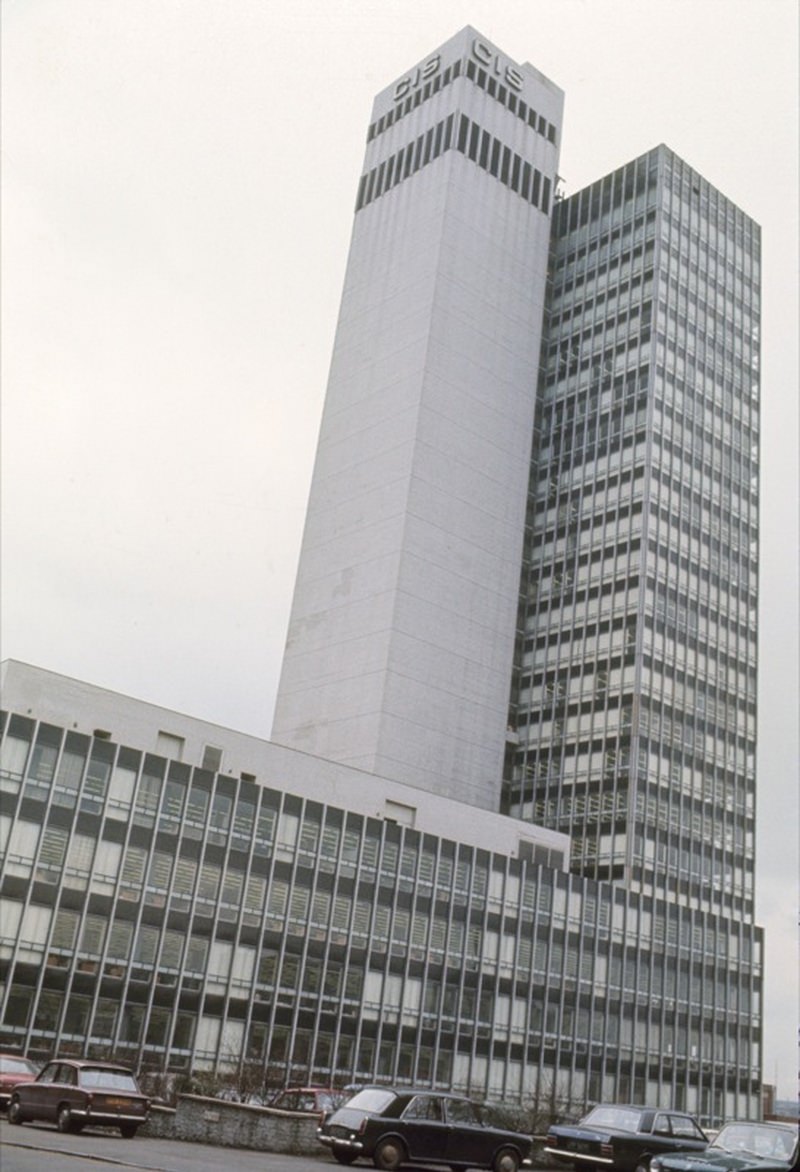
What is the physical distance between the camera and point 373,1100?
30.6 meters

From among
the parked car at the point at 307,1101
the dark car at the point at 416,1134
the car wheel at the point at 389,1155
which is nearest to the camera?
the car wheel at the point at 389,1155

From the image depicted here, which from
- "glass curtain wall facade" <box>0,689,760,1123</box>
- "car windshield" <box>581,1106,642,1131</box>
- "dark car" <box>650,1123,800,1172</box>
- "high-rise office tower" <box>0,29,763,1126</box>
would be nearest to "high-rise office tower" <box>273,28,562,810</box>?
"high-rise office tower" <box>0,29,763,1126</box>

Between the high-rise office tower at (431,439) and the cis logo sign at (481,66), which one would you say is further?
the cis logo sign at (481,66)

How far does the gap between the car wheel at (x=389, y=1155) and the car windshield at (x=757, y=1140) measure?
24.0 ft

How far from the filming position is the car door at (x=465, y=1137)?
3031 centimetres

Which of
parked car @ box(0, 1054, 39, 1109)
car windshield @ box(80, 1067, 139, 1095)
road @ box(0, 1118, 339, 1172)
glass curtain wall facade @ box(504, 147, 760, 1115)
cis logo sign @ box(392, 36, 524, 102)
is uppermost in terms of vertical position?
cis logo sign @ box(392, 36, 524, 102)

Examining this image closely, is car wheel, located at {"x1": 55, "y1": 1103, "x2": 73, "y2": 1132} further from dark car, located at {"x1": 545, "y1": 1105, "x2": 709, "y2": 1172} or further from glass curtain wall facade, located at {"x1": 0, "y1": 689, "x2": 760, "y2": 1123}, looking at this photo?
glass curtain wall facade, located at {"x1": 0, "y1": 689, "x2": 760, "y2": 1123}

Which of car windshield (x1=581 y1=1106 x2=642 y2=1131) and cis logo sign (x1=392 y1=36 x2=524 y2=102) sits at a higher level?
cis logo sign (x1=392 y1=36 x2=524 y2=102)

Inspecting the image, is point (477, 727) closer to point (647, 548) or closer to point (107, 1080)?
point (647, 548)

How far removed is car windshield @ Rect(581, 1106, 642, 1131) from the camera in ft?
107

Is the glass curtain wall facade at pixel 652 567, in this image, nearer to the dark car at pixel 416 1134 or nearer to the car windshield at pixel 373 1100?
the dark car at pixel 416 1134

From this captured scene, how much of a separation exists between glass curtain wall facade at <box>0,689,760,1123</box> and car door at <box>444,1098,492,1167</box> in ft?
97.3

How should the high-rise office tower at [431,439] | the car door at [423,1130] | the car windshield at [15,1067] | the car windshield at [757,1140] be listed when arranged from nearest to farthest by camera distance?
the car windshield at [757,1140]
the car door at [423,1130]
the car windshield at [15,1067]
the high-rise office tower at [431,439]

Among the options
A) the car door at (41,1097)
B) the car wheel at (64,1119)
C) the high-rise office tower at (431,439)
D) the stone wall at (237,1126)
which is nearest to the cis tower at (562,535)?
the high-rise office tower at (431,439)
